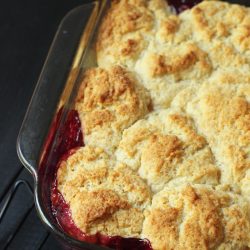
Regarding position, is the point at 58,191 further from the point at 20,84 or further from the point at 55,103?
the point at 20,84

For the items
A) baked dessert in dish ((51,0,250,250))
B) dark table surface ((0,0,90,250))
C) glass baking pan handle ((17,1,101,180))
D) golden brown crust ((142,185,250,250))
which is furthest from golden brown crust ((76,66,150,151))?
dark table surface ((0,0,90,250))

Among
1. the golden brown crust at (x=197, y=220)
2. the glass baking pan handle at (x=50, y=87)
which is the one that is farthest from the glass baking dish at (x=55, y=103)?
the golden brown crust at (x=197, y=220)

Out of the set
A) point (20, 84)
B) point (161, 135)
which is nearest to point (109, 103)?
point (161, 135)

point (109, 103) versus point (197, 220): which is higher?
point (109, 103)

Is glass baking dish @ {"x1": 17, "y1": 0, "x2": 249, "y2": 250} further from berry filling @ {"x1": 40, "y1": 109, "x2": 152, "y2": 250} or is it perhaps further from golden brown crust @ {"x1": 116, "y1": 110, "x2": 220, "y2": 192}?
golden brown crust @ {"x1": 116, "y1": 110, "x2": 220, "y2": 192}

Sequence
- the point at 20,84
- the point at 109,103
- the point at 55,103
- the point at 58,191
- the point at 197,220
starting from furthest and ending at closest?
the point at 20,84 < the point at 55,103 < the point at 109,103 < the point at 58,191 < the point at 197,220

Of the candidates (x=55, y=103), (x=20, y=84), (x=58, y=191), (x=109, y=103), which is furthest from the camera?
(x=20, y=84)
